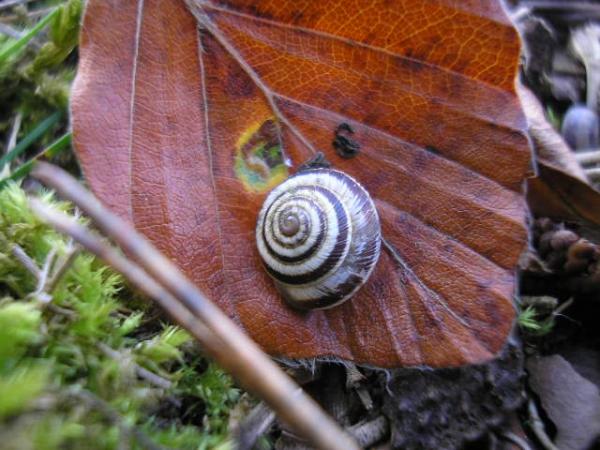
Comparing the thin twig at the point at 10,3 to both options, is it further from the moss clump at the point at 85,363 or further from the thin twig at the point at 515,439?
the thin twig at the point at 515,439

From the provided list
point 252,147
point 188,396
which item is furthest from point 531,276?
point 188,396

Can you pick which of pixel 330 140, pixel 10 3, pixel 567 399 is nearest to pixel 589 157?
pixel 567 399

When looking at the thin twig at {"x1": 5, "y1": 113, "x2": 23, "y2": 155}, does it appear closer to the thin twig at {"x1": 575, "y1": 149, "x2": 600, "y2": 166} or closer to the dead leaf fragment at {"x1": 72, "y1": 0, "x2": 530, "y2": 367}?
the dead leaf fragment at {"x1": 72, "y1": 0, "x2": 530, "y2": 367}

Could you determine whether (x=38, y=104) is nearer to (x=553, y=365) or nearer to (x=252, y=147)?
(x=252, y=147)

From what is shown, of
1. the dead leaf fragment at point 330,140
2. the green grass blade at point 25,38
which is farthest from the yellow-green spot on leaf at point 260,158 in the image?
the green grass blade at point 25,38

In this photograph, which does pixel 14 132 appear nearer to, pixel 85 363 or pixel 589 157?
pixel 85 363

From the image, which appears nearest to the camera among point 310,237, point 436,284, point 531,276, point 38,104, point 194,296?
point 194,296

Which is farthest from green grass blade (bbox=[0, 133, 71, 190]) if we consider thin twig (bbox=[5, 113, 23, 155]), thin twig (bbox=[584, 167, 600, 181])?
thin twig (bbox=[584, 167, 600, 181])
